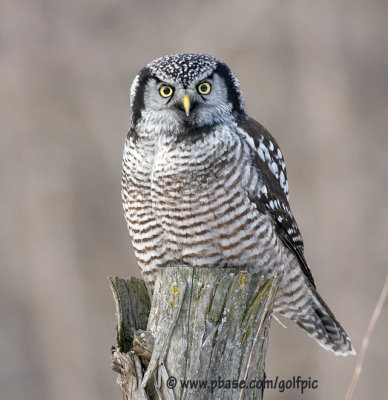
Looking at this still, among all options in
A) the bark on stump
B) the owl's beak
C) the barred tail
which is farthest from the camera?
the barred tail

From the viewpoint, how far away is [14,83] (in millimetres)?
12258

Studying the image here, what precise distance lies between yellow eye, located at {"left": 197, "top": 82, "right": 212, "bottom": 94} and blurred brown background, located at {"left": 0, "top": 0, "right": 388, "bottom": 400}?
603 centimetres

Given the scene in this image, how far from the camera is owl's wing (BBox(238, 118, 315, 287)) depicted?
16.8 feet

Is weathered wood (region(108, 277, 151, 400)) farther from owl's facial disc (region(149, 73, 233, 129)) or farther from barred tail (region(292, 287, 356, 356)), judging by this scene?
barred tail (region(292, 287, 356, 356))

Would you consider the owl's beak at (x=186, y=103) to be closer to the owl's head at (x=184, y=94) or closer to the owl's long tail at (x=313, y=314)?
the owl's head at (x=184, y=94)

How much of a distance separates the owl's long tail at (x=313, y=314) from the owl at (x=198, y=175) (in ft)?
2.01

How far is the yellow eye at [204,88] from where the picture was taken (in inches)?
195

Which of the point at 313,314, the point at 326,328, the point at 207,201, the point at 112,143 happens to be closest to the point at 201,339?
the point at 207,201

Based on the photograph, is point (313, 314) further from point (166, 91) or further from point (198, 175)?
point (166, 91)

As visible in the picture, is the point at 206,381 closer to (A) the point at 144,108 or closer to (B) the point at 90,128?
(A) the point at 144,108

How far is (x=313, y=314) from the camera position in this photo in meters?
5.97

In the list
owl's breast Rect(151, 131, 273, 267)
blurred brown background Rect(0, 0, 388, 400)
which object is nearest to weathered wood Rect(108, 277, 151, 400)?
owl's breast Rect(151, 131, 273, 267)

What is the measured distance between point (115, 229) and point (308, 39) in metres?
4.01

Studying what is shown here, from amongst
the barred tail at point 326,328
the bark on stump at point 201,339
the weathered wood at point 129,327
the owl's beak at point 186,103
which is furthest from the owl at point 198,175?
the barred tail at point 326,328
